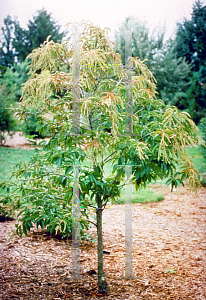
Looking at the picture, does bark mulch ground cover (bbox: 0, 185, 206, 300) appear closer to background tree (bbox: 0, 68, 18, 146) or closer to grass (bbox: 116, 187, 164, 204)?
grass (bbox: 116, 187, 164, 204)

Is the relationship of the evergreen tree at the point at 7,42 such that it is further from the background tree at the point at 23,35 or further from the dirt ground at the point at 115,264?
the dirt ground at the point at 115,264

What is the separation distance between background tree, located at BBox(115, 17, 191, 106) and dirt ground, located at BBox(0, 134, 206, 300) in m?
4.92

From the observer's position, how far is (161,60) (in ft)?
23.1

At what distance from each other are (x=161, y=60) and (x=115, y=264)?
643cm

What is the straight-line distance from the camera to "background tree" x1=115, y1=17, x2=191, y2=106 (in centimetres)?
666

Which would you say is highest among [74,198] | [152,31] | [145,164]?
[152,31]

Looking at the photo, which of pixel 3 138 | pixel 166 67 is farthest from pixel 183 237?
pixel 166 67

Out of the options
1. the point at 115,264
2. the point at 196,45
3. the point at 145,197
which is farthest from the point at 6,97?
the point at 115,264

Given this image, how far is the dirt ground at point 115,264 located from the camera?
134cm

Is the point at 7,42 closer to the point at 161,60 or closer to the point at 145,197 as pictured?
the point at 145,197

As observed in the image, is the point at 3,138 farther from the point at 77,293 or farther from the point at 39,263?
the point at 77,293

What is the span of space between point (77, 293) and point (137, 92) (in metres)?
1.07

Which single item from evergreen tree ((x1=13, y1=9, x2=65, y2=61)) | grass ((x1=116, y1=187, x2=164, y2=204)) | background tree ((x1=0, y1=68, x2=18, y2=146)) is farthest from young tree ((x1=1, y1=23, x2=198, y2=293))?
background tree ((x1=0, y1=68, x2=18, y2=146))

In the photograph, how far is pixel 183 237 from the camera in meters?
2.22
